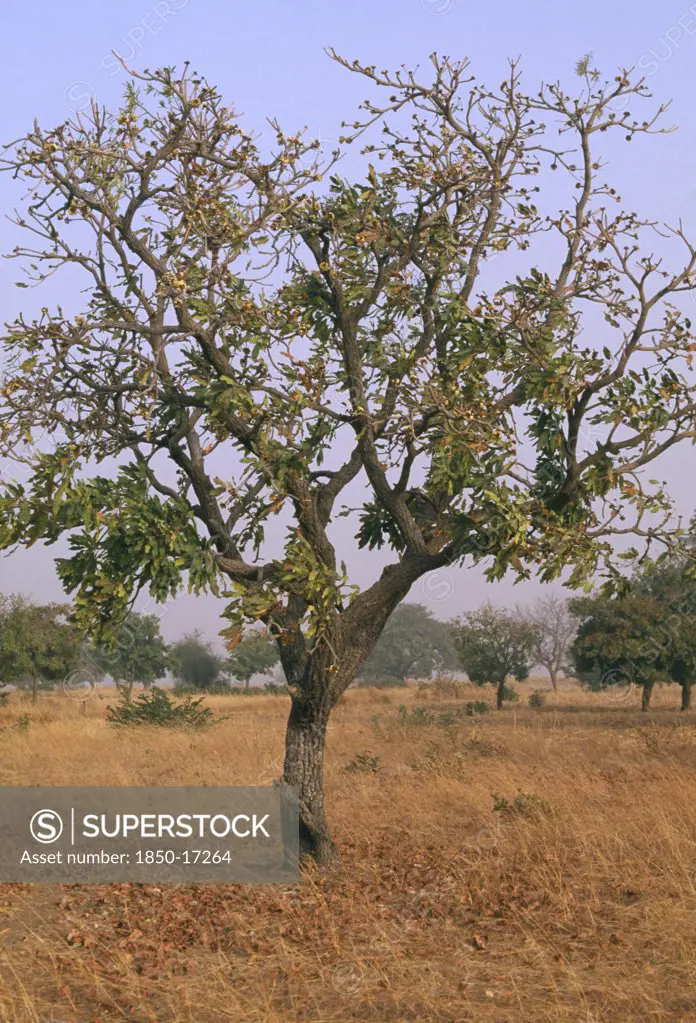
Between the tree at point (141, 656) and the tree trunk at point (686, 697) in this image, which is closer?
the tree trunk at point (686, 697)

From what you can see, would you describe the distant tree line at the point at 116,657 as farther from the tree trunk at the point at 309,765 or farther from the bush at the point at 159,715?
the tree trunk at the point at 309,765

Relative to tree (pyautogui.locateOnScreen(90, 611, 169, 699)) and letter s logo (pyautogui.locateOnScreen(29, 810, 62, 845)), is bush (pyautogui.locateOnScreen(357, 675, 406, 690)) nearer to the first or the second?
tree (pyautogui.locateOnScreen(90, 611, 169, 699))

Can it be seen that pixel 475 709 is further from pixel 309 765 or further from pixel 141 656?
pixel 309 765

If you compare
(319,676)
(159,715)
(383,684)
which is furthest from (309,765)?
(383,684)

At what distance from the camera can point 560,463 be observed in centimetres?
1254

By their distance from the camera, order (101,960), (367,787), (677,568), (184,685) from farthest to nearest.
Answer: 1. (184,685)
2. (677,568)
3. (367,787)
4. (101,960)

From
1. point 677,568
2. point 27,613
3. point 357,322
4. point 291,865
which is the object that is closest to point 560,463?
point 357,322

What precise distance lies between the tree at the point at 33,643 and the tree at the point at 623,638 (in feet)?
71.2

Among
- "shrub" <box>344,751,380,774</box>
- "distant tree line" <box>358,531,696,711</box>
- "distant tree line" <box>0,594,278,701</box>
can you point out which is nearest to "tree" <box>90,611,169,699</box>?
"distant tree line" <box>0,594,278,701</box>

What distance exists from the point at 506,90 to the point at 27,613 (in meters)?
38.1

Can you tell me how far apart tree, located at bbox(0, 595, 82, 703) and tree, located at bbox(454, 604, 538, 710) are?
60.9 ft

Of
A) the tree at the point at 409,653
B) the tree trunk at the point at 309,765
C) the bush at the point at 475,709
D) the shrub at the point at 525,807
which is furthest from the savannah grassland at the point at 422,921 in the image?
the tree at the point at 409,653

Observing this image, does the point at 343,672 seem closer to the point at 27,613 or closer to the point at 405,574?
the point at 405,574

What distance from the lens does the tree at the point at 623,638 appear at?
123 ft
